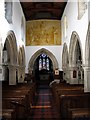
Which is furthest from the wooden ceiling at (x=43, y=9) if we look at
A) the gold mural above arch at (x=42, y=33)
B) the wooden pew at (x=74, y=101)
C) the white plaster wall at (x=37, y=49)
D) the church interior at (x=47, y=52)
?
the wooden pew at (x=74, y=101)

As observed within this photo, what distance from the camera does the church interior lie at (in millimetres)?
8258

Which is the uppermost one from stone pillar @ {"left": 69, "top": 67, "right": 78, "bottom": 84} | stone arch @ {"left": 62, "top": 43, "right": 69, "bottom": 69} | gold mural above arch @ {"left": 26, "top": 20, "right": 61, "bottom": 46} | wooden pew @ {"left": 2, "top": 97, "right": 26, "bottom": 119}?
gold mural above arch @ {"left": 26, "top": 20, "right": 61, "bottom": 46}

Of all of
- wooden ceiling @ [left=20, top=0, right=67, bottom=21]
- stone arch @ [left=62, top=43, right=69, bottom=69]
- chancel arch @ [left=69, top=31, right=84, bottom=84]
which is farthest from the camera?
stone arch @ [left=62, top=43, right=69, bottom=69]

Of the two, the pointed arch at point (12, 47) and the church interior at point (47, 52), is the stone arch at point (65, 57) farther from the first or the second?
the pointed arch at point (12, 47)

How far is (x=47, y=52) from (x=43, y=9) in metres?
5.06

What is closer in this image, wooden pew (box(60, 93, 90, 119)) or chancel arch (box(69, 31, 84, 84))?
wooden pew (box(60, 93, 90, 119))

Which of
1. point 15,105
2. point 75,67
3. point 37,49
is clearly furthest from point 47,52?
point 15,105

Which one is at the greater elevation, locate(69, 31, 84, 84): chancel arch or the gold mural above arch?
the gold mural above arch

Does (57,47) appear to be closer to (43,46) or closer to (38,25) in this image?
(43,46)

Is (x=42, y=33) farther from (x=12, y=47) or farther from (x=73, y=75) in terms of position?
(x=12, y=47)

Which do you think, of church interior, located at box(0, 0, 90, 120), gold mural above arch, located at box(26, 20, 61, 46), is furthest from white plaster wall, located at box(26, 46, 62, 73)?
gold mural above arch, located at box(26, 20, 61, 46)

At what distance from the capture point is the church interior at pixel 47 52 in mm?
8258

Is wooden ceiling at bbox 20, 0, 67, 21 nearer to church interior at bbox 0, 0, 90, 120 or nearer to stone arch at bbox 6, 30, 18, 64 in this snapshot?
church interior at bbox 0, 0, 90, 120

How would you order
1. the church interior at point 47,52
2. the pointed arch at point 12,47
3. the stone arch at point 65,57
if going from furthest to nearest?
the stone arch at point 65,57, the pointed arch at point 12,47, the church interior at point 47,52
